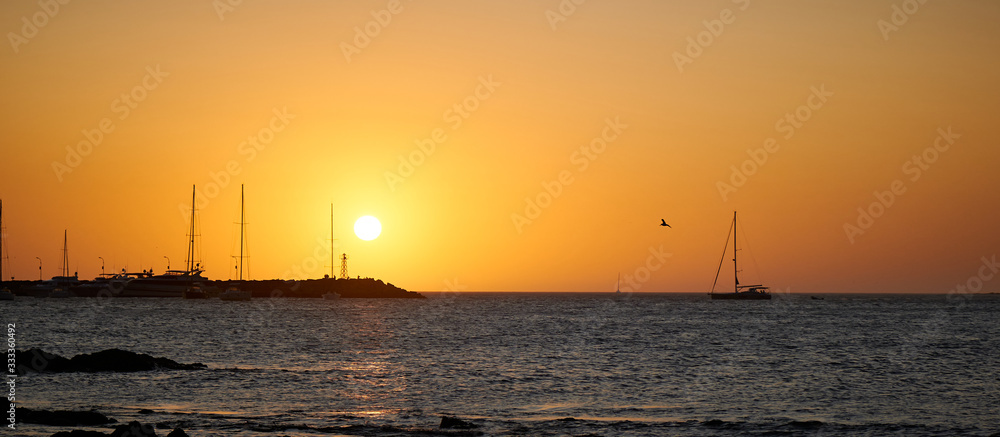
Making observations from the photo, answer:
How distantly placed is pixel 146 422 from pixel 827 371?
131ft

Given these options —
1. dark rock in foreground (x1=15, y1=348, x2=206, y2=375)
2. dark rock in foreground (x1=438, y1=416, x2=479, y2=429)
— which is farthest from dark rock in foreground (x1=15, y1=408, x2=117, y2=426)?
dark rock in foreground (x1=15, y1=348, x2=206, y2=375)

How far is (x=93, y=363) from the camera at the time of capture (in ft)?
160

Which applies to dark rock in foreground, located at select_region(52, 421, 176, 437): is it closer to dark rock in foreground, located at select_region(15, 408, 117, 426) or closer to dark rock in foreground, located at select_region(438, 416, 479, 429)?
dark rock in foreground, located at select_region(15, 408, 117, 426)

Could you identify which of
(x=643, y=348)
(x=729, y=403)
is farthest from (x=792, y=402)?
(x=643, y=348)

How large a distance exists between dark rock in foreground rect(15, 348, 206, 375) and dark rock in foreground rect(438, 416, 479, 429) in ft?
77.7

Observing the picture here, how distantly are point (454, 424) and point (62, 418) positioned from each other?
46.1 ft

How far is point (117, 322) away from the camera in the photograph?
107 metres

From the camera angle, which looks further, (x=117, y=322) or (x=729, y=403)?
(x=117, y=322)

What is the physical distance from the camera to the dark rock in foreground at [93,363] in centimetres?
4788

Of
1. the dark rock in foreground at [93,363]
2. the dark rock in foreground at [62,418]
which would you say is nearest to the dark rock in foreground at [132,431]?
the dark rock in foreground at [62,418]

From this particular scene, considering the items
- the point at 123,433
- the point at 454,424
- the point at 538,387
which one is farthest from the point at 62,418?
the point at 538,387

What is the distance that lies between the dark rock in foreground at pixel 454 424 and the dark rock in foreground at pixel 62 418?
11.9m

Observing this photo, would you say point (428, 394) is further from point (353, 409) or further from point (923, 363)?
point (923, 363)

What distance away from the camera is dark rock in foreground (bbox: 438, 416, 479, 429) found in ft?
108
